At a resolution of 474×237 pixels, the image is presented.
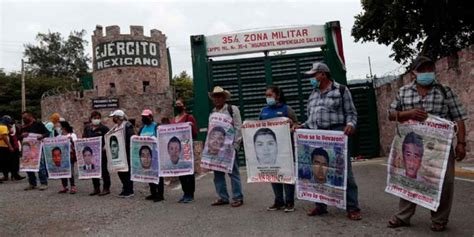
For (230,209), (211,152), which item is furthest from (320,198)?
(211,152)

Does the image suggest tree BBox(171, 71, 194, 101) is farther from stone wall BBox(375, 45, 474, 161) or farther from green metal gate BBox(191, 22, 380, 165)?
stone wall BBox(375, 45, 474, 161)

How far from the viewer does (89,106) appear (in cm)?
3241

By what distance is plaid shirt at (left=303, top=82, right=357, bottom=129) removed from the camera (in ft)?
17.4

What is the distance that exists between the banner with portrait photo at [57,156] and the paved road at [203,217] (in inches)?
29.6

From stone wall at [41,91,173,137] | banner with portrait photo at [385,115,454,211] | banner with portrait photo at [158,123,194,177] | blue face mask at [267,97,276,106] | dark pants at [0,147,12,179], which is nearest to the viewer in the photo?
banner with portrait photo at [385,115,454,211]

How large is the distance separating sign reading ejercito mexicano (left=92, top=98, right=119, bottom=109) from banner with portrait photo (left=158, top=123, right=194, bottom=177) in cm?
2448

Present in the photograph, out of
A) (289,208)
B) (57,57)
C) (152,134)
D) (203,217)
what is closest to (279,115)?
(289,208)

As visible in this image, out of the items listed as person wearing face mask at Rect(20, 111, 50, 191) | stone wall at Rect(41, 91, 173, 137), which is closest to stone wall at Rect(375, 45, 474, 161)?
person wearing face mask at Rect(20, 111, 50, 191)

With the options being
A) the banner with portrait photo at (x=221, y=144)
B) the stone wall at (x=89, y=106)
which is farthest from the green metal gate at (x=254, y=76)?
the stone wall at (x=89, y=106)

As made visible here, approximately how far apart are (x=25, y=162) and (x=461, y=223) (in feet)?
26.7

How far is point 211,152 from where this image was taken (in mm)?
6777

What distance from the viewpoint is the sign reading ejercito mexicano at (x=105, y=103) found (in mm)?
31016

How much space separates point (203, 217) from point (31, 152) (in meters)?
5.20

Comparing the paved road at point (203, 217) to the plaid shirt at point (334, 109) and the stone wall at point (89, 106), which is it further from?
the stone wall at point (89, 106)
